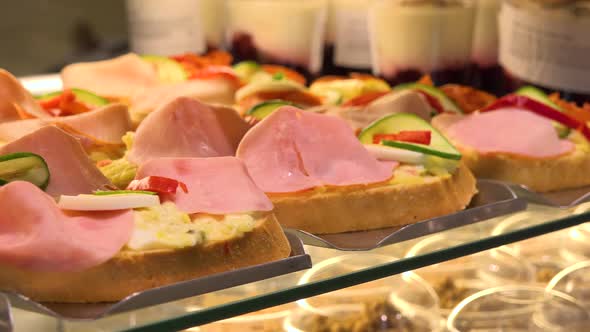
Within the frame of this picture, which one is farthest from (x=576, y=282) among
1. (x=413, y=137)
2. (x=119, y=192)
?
(x=119, y=192)

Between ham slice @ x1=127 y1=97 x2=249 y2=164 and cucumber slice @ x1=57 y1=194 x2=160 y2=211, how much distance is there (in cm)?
30

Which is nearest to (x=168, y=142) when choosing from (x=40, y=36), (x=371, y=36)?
(x=371, y=36)

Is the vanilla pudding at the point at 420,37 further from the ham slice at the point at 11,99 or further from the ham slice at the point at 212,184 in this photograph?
the ham slice at the point at 212,184

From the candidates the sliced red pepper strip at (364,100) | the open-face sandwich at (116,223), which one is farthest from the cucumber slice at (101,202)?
the sliced red pepper strip at (364,100)

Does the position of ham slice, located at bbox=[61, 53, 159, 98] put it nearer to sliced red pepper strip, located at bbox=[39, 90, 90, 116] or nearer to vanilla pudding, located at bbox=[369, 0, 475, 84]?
sliced red pepper strip, located at bbox=[39, 90, 90, 116]

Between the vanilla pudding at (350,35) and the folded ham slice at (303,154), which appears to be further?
the vanilla pudding at (350,35)

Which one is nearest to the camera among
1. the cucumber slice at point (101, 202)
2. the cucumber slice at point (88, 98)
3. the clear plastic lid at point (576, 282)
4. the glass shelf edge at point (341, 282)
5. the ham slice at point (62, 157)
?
the glass shelf edge at point (341, 282)

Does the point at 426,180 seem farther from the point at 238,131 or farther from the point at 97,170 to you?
the point at 97,170

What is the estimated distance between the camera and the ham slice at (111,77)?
207 cm

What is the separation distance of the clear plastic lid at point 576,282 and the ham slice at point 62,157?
836 mm

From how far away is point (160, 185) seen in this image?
1.22 m

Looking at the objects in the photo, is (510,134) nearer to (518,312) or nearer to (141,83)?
(518,312)

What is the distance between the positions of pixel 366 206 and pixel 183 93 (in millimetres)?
701

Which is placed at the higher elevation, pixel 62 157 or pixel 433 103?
pixel 62 157
